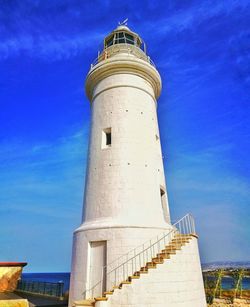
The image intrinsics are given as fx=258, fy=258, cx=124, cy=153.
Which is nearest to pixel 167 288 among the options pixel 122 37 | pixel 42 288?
pixel 42 288

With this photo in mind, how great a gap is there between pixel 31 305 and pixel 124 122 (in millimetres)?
8306

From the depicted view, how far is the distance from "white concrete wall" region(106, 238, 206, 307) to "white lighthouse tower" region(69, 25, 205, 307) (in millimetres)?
25

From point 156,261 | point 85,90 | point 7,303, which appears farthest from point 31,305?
point 85,90

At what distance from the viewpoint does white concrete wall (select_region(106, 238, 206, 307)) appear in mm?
7508

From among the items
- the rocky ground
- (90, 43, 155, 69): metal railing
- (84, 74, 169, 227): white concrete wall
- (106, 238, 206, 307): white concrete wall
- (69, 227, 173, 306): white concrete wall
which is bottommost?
the rocky ground

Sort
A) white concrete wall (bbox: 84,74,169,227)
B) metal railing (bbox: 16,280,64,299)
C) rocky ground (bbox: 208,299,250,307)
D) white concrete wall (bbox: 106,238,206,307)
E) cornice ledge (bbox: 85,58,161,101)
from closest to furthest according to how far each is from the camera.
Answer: white concrete wall (bbox: 106,238,206,307) → white concrete wall (bbox: 84,74,169,227) → cornice ledge (bbox: 85,58,161,101) → metal railing (bbox: 16,280,64,299) → rocky ground (bbox: 208,299,250,307)

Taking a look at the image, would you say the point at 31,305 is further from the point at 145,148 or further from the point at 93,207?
the point at 145,148

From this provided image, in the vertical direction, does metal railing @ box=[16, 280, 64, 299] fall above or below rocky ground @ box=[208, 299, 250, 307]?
above

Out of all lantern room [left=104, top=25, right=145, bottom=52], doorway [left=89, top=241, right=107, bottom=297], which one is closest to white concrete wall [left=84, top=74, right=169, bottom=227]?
doorway [left=89, top=241, right=107, bottom=297]

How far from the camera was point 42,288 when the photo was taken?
1352 centimetres

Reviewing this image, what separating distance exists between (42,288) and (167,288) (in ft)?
28.2

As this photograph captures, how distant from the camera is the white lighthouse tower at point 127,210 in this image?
797 cm

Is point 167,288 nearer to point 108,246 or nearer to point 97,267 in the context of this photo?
point 108,246

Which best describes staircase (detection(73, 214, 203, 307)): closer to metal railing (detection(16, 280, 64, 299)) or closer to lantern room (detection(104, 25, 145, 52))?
metal railing (detection(16, 280, 64, 299))
